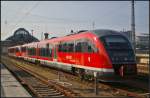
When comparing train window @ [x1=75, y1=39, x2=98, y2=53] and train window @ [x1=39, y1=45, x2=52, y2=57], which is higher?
train window @ [x1=75, y1=39, x2=98, y2=53]

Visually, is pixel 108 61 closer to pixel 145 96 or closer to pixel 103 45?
pixel 103 45

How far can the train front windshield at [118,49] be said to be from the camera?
16.4 m

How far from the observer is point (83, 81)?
19.5m

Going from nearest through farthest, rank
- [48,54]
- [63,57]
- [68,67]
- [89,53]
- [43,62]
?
[89,53], [68,67], [63,57], [48,54], [43,62]

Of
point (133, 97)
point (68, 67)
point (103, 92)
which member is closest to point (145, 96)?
point (133, 97)

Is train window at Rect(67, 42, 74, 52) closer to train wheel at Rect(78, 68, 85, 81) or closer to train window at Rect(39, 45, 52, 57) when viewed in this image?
train wheel at Rect(78, 68, 85, 81)

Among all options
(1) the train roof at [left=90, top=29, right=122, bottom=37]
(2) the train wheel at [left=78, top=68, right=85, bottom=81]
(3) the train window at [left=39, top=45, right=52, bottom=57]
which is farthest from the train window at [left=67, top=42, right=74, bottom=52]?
(3) the train window at [left=39, top=45, right=52, bottom=57]

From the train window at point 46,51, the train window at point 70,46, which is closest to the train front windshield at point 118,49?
the train window at point 70,46

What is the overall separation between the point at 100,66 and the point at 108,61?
0.57 metres

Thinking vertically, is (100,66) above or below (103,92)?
above

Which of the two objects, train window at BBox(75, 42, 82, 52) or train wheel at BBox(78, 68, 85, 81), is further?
train window at BBox(75, 42, 82, 52)

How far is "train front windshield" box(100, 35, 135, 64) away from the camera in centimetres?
1636

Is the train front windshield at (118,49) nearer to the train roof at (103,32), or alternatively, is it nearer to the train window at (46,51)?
the train roof at (103,32)

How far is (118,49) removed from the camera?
16719 millimetres
